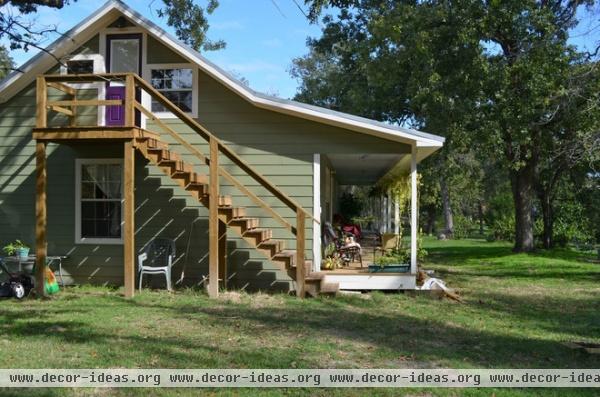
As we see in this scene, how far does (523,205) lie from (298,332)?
15325mm

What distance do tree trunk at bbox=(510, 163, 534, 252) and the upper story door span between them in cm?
1388

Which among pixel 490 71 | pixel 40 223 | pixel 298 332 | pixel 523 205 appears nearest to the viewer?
pixel 298 332

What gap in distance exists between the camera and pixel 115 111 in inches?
450

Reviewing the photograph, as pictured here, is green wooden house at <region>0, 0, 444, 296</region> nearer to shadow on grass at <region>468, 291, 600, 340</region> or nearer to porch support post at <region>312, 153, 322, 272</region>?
porch support post at <region>312, 153, 322, 272</region>

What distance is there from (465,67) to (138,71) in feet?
29.5

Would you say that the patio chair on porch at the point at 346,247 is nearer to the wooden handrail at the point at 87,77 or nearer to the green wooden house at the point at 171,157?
the green wooden house at the point at 171,157

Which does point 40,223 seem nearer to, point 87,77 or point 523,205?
point 87,77

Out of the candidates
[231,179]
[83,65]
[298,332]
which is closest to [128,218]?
[231,179]

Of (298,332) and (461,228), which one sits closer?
(298,332)

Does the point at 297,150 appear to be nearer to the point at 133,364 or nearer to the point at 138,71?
the point at 138,71

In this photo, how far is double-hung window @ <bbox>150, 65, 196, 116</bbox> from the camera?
11227 millimetres

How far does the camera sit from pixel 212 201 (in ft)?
31.7

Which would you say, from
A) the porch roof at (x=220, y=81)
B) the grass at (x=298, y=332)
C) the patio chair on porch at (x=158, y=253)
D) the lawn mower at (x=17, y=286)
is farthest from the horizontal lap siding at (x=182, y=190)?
the lawn mower at (x=17, y=286)

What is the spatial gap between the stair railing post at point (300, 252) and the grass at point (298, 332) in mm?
257
